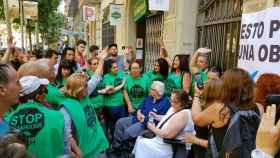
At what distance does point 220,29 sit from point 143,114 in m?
2.46

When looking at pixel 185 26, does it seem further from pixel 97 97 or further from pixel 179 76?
pixel 97 97

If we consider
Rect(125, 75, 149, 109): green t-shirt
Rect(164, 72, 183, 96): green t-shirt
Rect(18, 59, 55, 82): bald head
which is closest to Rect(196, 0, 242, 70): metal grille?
Rect(164, 72, 183, 96): green t-shirt

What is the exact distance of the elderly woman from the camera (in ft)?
12.3

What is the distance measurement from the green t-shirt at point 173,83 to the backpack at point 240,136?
9.37 feet

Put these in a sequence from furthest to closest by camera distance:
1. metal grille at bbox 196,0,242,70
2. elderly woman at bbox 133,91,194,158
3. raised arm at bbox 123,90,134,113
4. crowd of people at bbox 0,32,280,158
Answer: metal grille at bbox 196,0,242,70, raised arm at bbox 123,90,134,113, elderly woman at bbox 133,91,194,158, crowd of people at bbox 0,32,280,158

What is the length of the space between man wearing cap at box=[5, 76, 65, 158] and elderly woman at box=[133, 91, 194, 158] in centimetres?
147

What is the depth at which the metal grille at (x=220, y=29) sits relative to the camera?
5547 millimetres

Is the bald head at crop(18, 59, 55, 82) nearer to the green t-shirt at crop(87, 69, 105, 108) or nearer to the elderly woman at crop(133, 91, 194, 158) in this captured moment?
the elderly woman at crop(133, 91, 194, 158)

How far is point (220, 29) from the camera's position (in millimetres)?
6195

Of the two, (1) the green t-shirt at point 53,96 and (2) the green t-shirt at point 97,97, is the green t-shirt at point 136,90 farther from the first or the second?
(1) the green t-shirt at point 53,96

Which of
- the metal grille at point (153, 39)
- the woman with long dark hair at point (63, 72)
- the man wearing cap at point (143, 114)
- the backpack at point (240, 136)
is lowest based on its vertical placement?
the man wearing cap at point (143, 114)

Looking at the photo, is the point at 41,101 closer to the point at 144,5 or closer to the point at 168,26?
the point at 168,26

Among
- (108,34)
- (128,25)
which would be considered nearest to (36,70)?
(128,25)

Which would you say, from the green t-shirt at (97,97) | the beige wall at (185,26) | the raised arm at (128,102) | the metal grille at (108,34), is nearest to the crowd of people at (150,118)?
the raised arm at (128,102)
